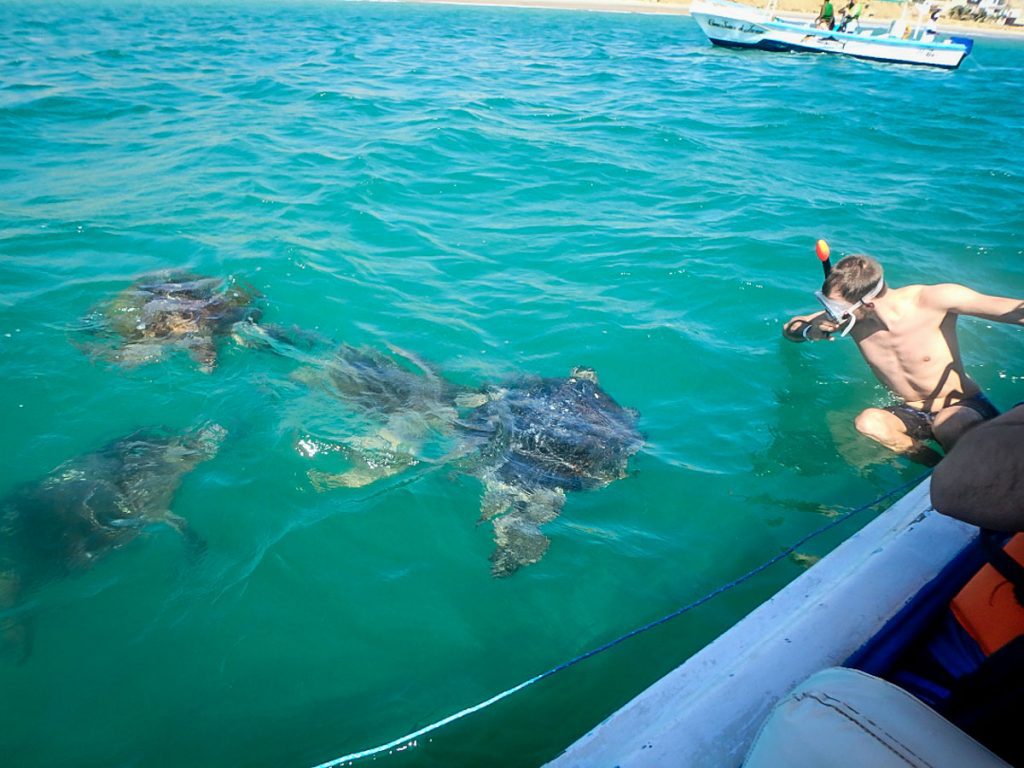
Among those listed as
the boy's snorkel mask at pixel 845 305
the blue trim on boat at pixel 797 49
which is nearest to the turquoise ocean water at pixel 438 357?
the boy's snorkel mask at pixel 845 305

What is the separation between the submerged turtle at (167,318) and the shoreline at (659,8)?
43797mm

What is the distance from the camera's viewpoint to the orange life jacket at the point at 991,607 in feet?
5.78

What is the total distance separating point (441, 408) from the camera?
185 inches

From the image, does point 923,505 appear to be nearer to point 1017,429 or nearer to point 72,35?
point 1017,429

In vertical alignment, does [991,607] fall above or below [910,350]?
above

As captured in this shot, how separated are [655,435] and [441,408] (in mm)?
1631

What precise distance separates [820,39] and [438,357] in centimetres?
2407

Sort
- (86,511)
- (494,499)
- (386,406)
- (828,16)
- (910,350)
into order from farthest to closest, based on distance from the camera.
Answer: (828,16) → (386,406) → (910,350) → (494,499) → (86,511)

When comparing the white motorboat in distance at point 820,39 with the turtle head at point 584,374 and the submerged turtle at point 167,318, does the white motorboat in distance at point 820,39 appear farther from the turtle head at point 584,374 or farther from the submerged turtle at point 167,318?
the submerged turtle at point 167,318

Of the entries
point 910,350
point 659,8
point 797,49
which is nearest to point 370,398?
point 910,350

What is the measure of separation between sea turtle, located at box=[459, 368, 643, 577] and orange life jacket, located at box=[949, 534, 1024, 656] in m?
2.09

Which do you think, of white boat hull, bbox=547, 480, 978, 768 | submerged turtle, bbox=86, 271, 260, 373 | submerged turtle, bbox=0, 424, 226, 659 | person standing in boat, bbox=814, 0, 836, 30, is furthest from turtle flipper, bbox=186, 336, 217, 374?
person standing in boat, bbox=814, 0, 836, 30

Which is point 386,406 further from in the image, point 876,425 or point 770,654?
point 876,425

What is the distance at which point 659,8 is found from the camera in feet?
148
